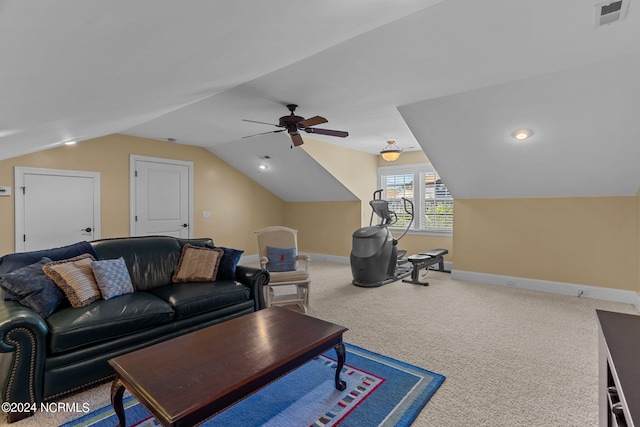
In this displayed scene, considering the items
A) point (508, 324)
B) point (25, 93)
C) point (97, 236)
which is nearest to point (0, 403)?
point (25, 93)

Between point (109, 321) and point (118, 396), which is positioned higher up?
point (109, 321)

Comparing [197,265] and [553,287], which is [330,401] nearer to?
[197,265]

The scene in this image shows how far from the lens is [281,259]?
13.5ft

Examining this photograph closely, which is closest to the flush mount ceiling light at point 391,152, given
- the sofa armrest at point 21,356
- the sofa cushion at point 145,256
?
the sofa cushion at point 145,256

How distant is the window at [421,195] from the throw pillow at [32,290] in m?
6.10

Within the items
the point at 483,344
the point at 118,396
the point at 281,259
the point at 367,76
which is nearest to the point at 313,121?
the point at 367,76

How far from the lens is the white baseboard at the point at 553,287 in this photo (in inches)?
166

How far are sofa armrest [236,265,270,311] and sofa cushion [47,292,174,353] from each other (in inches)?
32.9

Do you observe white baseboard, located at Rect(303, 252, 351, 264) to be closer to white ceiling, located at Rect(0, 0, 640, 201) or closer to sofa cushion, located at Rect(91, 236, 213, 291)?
white ceiling, located at Rect(0, 0, 640, 201)

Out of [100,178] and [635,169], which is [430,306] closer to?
[635,169]

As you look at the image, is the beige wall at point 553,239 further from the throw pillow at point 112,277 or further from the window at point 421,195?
the throw pillow at point 112,277

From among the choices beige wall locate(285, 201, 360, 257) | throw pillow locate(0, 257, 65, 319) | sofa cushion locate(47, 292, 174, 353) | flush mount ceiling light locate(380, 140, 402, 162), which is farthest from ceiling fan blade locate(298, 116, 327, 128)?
beige wall locate(285, 201, 360, 257)

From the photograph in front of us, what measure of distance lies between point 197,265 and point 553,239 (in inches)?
197

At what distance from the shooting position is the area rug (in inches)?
74.3
